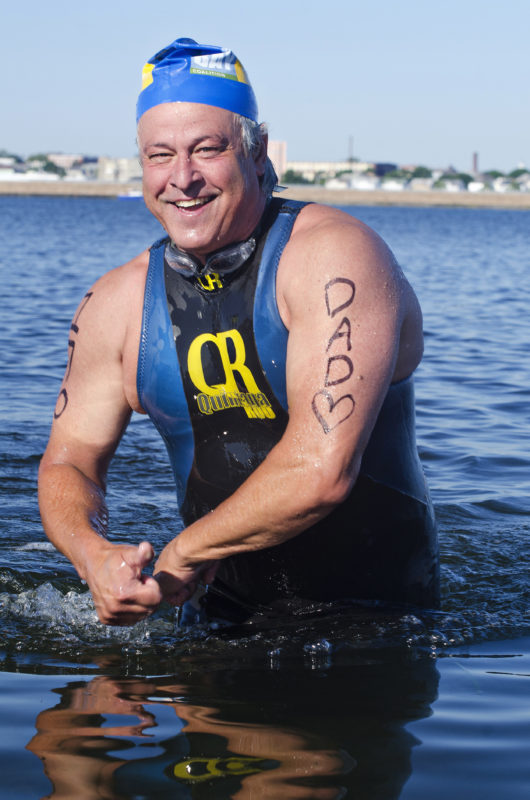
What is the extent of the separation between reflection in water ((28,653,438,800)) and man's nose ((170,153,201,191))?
1.81 meters

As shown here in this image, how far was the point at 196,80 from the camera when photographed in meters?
3.60

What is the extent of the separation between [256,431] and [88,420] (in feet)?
2.19

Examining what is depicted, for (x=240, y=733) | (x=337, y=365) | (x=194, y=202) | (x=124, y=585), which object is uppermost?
(x=194, y=202)

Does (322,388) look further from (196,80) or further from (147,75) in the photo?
(147,75)

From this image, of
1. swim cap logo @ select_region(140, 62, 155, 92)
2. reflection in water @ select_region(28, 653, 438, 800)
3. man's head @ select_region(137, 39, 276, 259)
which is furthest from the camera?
swim cap logo @ select_region(140, 62, 155, 92)

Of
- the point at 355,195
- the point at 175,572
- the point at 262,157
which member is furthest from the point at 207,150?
the point at 355,195

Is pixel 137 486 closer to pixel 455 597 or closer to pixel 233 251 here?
pixel 455 597

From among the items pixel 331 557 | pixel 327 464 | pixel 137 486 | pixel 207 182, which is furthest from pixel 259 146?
pixel 137 486

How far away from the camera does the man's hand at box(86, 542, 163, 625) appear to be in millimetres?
3422

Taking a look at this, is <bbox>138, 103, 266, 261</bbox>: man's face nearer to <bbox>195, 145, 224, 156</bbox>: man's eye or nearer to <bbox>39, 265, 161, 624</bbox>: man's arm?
<bbox>195, 145, 224, 156</bbox>: man's eye

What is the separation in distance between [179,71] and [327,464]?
144 centimetres

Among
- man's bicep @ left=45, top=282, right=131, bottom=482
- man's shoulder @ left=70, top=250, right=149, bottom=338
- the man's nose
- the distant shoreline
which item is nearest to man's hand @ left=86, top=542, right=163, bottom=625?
man's bicep @ left=45, top=282, right=131, bottom=482

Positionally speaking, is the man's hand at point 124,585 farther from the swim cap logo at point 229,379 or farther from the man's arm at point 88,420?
the swim cap logo at point 229,379

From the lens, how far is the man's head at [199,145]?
3.57 meters
